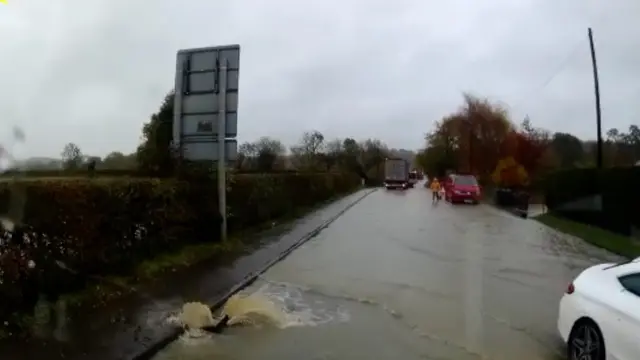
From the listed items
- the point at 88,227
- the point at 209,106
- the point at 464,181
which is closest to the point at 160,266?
the point at 88,227

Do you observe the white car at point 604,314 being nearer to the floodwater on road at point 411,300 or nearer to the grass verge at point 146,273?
the floodwater on road at point 411,300

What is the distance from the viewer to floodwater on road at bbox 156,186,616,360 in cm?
696

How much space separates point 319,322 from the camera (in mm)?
8227

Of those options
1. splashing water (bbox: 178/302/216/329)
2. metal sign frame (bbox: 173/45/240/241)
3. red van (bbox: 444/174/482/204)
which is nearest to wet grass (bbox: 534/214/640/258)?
metal sign frame (bbox: 173/45/240/241)

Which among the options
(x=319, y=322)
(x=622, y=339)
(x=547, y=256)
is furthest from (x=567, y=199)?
(x=622, y=339)

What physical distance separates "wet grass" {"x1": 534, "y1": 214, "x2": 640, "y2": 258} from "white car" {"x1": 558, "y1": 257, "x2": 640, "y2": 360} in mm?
9841

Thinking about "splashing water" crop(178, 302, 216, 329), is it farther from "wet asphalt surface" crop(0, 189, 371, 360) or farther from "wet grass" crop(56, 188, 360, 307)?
"wet grass" crop(56, 188, 360, 307)

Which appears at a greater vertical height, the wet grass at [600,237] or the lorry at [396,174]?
the lorry at [396,174]

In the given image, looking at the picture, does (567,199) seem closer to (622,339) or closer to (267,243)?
(267,243)

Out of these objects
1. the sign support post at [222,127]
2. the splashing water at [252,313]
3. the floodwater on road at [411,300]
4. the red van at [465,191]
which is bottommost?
the floodwater on road at [411,300]

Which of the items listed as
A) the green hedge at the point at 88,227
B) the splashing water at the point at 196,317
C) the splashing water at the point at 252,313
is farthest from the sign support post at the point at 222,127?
the splashing water at the point at 196,317

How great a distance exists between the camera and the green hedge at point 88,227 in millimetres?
7319

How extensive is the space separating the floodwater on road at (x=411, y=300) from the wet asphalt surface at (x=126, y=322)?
45 centimetres

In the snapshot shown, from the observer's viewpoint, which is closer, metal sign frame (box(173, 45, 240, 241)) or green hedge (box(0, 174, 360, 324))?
green hedge (box(0, 174, 360, 324))
